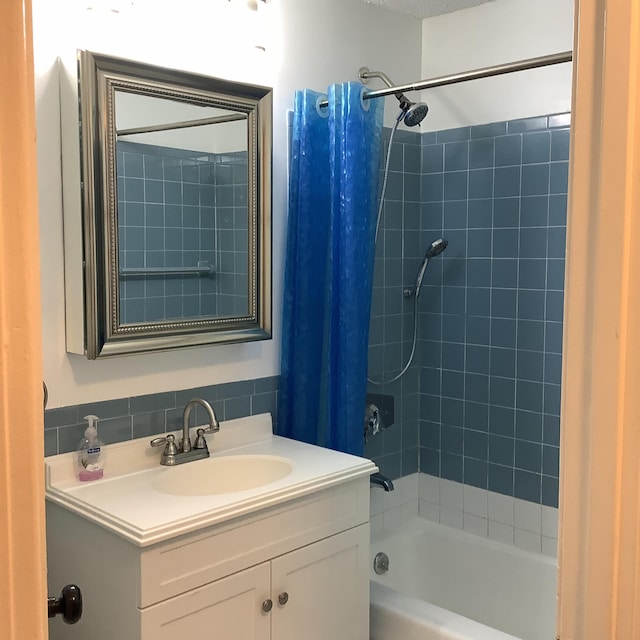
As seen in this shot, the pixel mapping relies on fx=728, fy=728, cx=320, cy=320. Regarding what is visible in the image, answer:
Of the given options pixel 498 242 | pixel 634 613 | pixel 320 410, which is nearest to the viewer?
pixel 634 613

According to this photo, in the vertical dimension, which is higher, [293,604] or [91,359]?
[91,359]

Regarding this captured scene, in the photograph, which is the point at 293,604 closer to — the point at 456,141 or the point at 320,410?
the point at 320,410

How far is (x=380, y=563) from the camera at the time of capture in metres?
2.79

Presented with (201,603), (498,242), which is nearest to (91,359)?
(201,603)

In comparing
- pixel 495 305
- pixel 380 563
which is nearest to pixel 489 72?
pixel 495 305

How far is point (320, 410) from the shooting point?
2.46 meters

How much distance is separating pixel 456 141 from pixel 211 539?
1.85m

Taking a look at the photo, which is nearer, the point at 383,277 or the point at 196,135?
the point at 196,135

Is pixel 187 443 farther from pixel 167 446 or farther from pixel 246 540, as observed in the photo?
pixel 246 540

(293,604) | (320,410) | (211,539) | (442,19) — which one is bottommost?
(293,604)

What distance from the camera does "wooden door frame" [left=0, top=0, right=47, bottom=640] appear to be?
0.56 m

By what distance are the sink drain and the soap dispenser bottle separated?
1.27 meters

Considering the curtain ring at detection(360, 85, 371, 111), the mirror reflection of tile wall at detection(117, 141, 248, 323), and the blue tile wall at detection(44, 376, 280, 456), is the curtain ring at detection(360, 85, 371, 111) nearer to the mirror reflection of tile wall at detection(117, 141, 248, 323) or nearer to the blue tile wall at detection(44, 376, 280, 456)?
the mirror reflection of tile wall at detection(117, 141, 248, 323)

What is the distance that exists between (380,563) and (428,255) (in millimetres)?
1209
